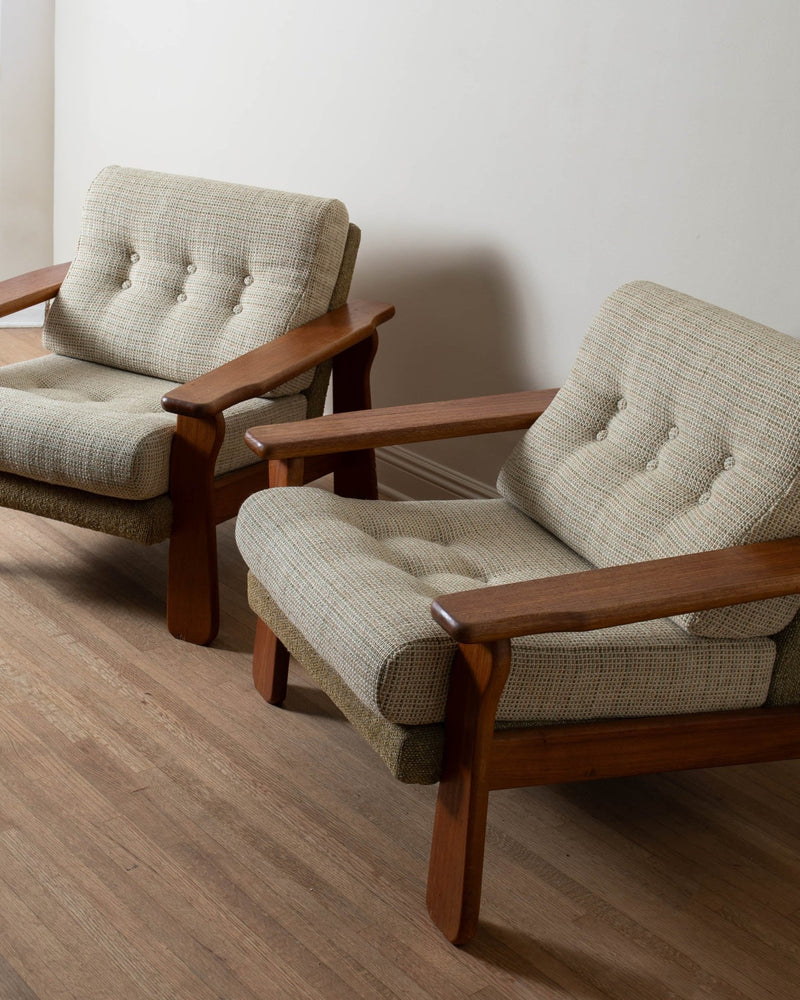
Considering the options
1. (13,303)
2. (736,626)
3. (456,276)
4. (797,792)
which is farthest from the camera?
(456,276)

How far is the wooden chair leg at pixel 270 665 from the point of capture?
85.9 inches

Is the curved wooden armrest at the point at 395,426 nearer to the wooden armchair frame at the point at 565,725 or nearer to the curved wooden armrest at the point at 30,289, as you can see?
the wooden armchair frame at the point at 565,725

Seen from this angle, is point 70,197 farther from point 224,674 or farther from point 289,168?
point 224,674

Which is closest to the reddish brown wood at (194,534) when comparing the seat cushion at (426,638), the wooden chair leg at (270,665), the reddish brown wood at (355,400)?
the wooden chair leg at (270,665)

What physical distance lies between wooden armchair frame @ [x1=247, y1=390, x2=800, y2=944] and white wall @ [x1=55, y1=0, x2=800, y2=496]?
814mm

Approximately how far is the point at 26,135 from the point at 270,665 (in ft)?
9.61

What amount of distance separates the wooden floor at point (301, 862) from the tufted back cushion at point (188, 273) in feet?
2.54

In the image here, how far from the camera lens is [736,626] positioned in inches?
68.4

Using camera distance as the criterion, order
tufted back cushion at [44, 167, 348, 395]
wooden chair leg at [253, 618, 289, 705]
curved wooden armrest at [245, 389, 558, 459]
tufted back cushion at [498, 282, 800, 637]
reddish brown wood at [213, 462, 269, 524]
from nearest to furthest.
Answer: tufted back cushion at [498, 282, 800, 637] < curved wooden armrest at [245, 389, 558, 459] < wooden chair leg at [253, 618, 289, 705] < reddish brown wood at [213, 462, 269, 524] < tufted back cushion at [44, 167, 348, 395]

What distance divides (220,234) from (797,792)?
5.76 feet

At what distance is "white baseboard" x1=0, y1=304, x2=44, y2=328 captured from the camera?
445 cm

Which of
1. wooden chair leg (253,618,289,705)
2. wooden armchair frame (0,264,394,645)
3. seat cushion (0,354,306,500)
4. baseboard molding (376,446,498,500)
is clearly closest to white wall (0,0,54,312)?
wooden armchair frame (0,264,394,645)

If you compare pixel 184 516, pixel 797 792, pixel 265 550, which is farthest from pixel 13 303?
pixel 797 792

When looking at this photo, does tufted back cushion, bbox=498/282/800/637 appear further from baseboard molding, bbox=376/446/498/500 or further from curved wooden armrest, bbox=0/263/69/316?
curved wooden armrest, bbox=0/263/69/316
